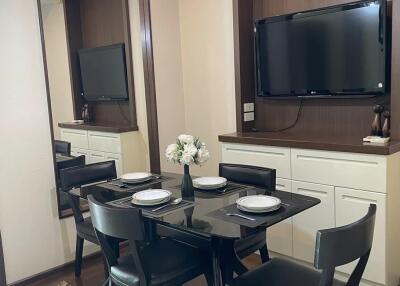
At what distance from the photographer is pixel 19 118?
2764mm

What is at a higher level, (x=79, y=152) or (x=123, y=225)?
(x=79, y=152)

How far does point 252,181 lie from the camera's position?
2518mm

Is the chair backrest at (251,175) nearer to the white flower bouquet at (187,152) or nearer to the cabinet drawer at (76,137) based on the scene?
the white flower bouquet at (187,152)

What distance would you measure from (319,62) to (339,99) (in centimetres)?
32

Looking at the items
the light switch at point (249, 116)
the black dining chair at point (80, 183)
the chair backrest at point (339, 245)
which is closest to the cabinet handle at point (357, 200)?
the chair backrest at point (339, 245)

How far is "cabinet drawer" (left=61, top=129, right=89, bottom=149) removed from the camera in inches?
123

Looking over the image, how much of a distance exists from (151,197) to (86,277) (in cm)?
127

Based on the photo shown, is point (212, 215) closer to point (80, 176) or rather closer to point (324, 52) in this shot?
point (80, 176)

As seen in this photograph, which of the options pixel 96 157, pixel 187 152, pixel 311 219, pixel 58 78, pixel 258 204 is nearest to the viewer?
pixel 258 204

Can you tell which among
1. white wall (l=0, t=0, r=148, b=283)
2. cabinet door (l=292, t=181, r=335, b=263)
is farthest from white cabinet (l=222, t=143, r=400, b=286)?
white wall (l=0, t=0, r=148, b=283)

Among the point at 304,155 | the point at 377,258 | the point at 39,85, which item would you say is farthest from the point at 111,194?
the point at 377,258

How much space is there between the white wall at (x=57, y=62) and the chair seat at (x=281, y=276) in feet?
6.08

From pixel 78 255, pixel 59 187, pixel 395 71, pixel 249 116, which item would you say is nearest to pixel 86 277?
pixel 78 255

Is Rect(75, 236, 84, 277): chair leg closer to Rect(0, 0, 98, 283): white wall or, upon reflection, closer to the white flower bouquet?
Rect(0, 0, 98, 283): white wall
